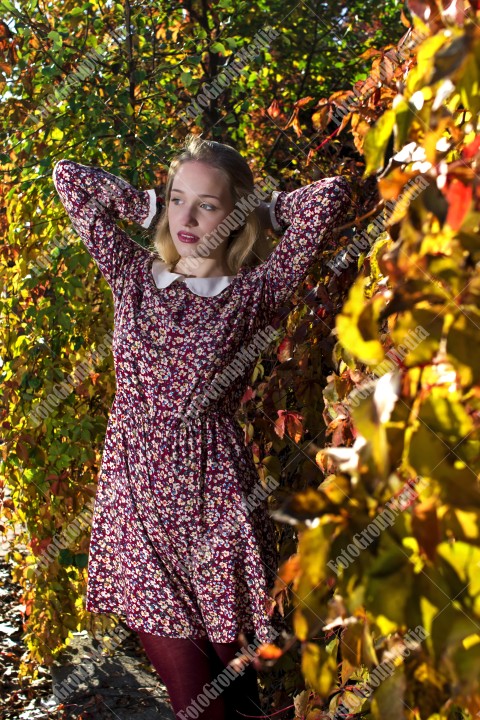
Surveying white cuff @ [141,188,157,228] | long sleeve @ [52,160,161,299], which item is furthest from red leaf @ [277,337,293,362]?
white cuff @ [141,188,157,228]

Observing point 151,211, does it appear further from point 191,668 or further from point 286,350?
point 191,668

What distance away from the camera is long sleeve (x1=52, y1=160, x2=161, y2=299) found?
2355 mm

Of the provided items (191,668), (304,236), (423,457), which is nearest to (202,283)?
(304,236)

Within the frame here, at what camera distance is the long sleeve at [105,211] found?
236cm

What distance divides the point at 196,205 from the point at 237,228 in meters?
0.13

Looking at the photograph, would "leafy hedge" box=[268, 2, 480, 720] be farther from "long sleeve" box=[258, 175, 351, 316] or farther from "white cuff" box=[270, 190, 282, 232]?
"white cuff" box=[270, 190, 282, 232]

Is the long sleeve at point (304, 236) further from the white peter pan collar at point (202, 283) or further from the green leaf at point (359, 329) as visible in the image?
the green leaf at point (359, 329)

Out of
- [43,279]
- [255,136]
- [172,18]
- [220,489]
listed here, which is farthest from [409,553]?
[255,136]

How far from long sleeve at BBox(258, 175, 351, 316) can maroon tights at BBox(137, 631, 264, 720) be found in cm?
82

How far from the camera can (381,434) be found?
63 centimetres

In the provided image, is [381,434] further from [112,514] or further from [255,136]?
[255,136]

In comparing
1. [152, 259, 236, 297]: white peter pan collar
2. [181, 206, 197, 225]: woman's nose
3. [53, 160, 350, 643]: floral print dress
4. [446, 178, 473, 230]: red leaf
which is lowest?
[53, 160, 350, 643]: floral print dress

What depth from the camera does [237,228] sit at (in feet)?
7.43

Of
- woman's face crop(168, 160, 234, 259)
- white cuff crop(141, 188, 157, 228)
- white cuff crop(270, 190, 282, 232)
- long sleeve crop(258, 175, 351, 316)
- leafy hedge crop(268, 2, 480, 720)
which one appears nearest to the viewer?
leafy hedge crop(268, 2, 480, 720)
